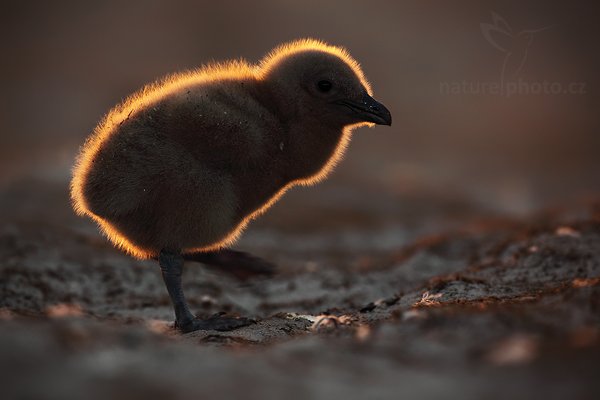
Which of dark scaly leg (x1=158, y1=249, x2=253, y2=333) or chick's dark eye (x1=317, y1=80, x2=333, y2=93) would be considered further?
chick's dark eye (x1=317, y1=80, x2=333, y2=93)

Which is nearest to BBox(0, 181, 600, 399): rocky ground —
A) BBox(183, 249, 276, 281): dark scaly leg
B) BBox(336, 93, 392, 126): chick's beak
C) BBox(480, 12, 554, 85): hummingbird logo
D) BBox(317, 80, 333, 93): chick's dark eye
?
BBox(183, 249, 276, 281): dark scaly leg

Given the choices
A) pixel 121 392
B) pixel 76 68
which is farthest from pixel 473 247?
pixel 76 68

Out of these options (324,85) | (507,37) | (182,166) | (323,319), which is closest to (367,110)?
(324,85)

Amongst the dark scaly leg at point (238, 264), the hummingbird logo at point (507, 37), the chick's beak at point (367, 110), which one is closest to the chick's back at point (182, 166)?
the chick's beak at point (367, 110)

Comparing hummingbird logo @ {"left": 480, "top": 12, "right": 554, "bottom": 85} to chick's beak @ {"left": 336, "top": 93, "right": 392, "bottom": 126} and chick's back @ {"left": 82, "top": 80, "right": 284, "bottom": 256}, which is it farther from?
chick's back @ {"left": 82, "top": 80, "right": 284, "bottom": 256}

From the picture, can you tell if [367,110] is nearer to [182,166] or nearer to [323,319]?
[182,166]

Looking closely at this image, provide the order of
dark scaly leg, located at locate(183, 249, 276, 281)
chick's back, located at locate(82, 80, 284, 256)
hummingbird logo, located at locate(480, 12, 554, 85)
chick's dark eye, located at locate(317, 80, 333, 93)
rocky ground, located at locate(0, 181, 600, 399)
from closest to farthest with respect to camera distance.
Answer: rocky ground, located at locate(0, 181, 600, 399), chick's back, located at locate(82, 80, 284, 256), chick's dark eye, located at locate(317, 80, 333, 93), dark scaly leg, located at locate(183, 249, 276, 281), hummingbird logo, located at locate(480, 12, 554, 85)
